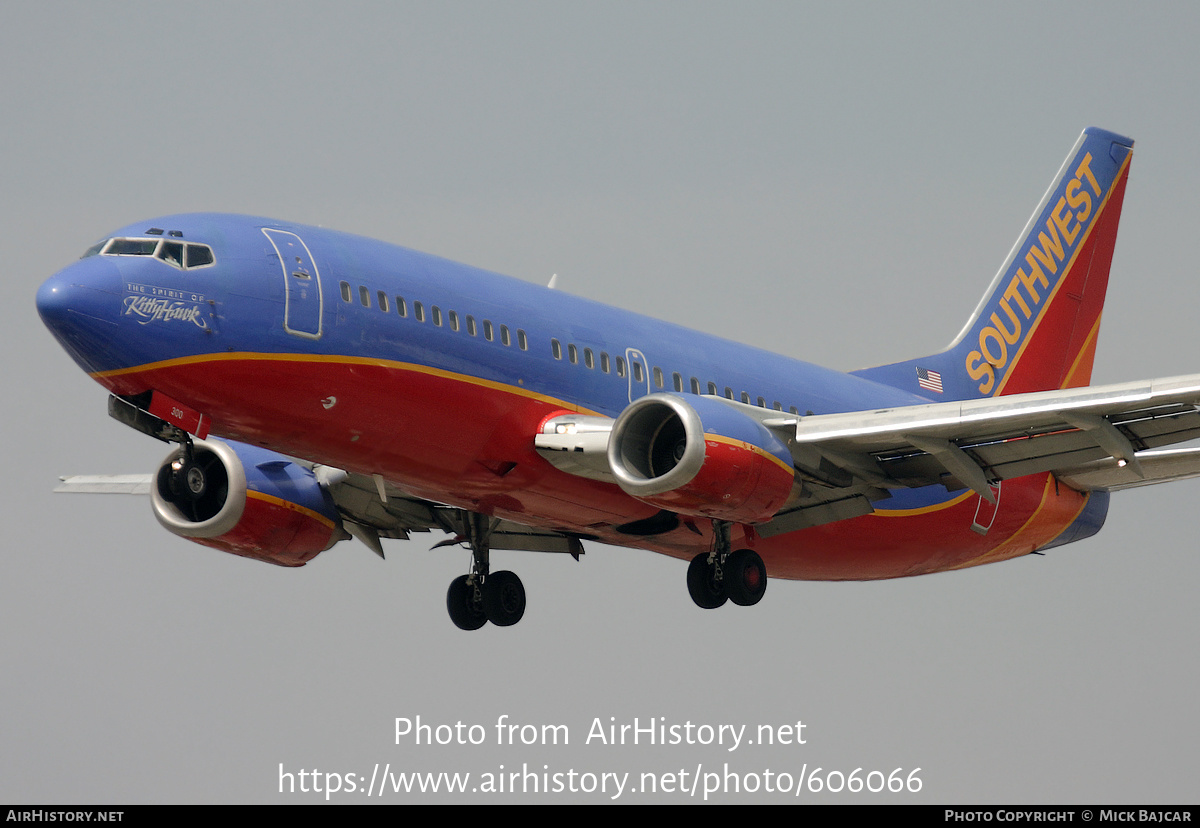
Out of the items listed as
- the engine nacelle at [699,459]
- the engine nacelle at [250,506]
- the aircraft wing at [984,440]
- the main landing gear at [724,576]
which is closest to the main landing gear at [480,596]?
the engine nacelle at [250,506]

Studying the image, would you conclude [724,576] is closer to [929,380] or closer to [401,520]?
[401,520]

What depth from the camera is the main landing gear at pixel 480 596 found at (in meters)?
33.0

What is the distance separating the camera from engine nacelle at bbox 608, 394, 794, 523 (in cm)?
2634

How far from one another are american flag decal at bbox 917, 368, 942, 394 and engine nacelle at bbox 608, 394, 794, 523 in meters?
10.6

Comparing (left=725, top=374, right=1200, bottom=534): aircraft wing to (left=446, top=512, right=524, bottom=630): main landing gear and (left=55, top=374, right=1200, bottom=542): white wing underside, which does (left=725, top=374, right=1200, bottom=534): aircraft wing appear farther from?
(left=446, top=512, right=524, bottom=630): main landing gear

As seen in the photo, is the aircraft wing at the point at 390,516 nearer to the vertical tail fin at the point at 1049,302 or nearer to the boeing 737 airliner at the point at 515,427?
the boeing 737 airliner at the point at 515,427

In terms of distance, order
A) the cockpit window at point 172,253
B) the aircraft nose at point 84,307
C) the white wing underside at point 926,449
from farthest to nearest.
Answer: the white wing underside at point 926,449 → the cockpit window at point 172,253 → the aircraft nose at point 84,307

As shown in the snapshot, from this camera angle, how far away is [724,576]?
29922 mm

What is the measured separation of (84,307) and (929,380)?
68.2ft

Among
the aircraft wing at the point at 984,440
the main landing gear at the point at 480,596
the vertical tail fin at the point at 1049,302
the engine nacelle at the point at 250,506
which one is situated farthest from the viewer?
the vertical tail fin at the point at 1049,302

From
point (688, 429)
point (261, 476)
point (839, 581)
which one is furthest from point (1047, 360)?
point (261, 476)

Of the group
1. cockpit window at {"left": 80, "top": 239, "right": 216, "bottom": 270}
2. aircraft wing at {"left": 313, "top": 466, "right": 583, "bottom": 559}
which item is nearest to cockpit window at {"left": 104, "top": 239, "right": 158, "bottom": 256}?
cockpit window at {"left": 80, "top": 239, "right": 216, "bottom": 270}

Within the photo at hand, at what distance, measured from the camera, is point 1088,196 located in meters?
41.6

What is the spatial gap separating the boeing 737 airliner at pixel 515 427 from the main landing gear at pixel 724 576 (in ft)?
0.14
